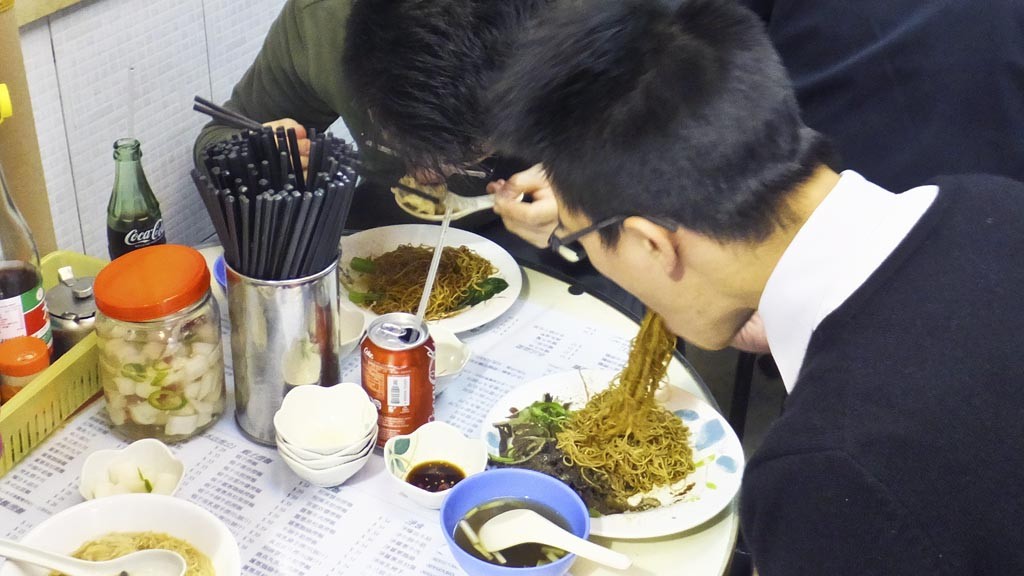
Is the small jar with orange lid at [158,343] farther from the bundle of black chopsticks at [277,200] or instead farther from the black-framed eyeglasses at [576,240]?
the black-framed eyeglasses at [576,240]

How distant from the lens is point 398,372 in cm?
123

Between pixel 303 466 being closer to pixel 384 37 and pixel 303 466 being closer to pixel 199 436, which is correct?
pixel 199 436

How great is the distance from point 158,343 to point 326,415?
0.24 m

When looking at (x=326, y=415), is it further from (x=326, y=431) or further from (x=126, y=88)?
(x=126, y=88)

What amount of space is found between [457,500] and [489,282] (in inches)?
22.5

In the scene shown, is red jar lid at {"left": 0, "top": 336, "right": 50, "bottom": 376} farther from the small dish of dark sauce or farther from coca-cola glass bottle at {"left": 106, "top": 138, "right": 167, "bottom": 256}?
the small dish of dark sauce

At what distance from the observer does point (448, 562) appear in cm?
112

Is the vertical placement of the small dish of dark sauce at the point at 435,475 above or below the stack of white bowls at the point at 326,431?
below

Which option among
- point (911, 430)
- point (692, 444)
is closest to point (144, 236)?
point (692, 444)

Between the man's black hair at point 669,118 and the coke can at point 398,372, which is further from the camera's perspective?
the coke can at point 398,372

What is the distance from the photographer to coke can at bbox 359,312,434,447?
4.01 feet

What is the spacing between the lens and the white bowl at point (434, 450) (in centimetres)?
123

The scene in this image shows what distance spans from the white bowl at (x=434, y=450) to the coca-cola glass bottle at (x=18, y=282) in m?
0.51

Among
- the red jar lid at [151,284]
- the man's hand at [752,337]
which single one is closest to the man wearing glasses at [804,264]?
the man's hand at [752,337]
